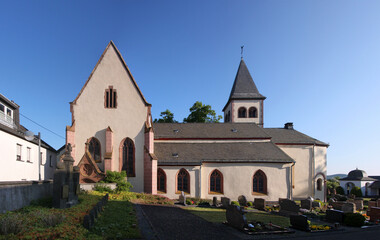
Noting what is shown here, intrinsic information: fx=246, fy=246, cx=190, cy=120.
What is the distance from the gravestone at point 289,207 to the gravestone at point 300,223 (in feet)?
15.7

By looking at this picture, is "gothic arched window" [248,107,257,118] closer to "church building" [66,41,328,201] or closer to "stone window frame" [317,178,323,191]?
"church building" [66,41,328,201]

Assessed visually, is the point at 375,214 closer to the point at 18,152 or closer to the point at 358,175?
the point at 18,152

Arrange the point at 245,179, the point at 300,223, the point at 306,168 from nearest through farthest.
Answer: the point at 300,223
the point at 245,179
the point at 306,168

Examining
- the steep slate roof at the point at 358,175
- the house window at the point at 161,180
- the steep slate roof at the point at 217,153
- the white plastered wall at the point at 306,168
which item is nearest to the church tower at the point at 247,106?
the white plastered wall at the point at 306,168

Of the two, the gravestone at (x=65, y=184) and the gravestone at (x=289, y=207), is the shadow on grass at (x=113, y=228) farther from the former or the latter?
the gravestone at (x=289, y=207)

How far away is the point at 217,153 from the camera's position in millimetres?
28062

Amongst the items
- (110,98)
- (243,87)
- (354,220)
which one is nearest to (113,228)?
(354,220)

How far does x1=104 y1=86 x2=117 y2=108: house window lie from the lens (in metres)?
26.0

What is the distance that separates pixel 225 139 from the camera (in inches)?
1225

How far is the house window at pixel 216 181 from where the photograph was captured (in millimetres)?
26750

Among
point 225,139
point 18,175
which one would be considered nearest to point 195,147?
point 225,139

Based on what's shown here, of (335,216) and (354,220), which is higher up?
(354,220)

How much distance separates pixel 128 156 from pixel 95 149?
3.41 meters

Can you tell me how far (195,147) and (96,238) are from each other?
2164cm
